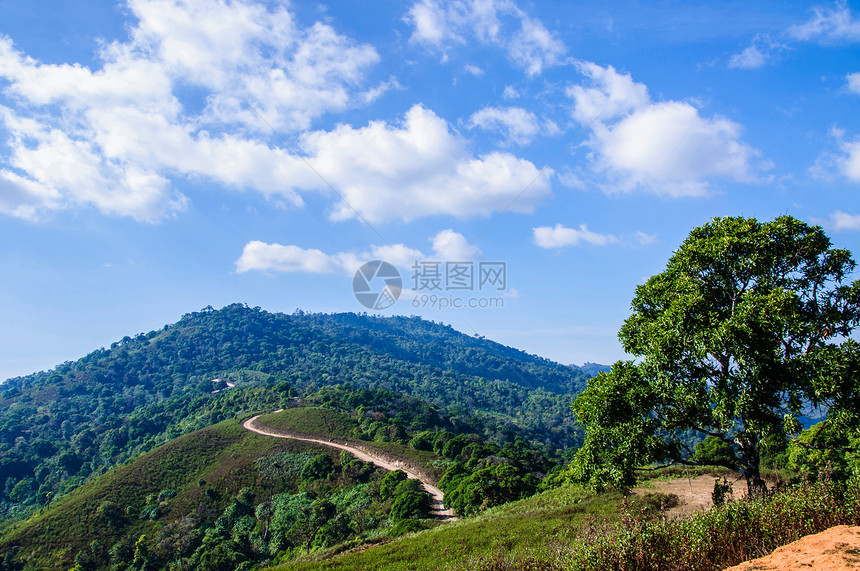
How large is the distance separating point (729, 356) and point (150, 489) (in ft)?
200

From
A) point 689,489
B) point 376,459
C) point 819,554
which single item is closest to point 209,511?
point 376,459

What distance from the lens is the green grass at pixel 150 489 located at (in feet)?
140

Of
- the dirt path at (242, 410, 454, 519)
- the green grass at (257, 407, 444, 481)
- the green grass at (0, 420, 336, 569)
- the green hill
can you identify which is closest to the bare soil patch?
the dirt path at (242, 410, 454, 519)

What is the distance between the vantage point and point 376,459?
54.9 meters

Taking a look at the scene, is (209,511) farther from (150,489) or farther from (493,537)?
(493,537)

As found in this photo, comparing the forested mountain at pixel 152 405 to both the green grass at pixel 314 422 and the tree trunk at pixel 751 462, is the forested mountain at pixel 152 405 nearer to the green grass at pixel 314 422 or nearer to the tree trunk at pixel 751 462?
the green grass at pixel 314 422

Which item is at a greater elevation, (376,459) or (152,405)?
(152,405)

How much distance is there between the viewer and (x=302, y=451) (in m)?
57.0

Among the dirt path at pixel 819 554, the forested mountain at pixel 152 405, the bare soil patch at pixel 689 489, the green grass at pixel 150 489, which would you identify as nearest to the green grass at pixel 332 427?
the green grass at pixel 150 489

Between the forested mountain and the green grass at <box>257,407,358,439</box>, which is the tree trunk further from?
the forested mountain

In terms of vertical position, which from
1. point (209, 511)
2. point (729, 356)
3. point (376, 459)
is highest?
point (729, 356)

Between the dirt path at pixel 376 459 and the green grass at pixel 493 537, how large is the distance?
13.8 meters

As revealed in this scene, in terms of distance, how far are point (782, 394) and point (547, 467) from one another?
48736 millimetres

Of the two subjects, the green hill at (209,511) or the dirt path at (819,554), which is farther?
the green hill at (209,511)
